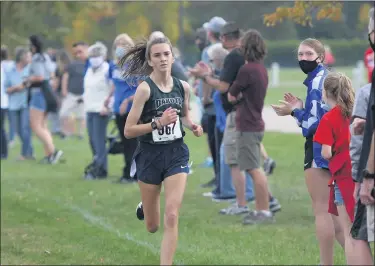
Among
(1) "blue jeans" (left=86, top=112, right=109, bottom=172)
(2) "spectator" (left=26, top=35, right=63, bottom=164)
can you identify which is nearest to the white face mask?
(1) "blue jeans" (left=86, top=112, right=109, bottom=172)

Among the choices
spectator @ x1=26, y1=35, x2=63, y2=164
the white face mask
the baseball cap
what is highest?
the baseball cap

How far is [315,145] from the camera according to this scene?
26.2 feet

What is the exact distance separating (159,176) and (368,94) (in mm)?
2574

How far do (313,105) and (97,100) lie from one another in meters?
7.80

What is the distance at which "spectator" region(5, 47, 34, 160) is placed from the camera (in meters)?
19.2

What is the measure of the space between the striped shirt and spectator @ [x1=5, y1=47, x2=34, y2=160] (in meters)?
11.9

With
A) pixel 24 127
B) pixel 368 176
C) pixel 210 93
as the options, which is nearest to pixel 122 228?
pixel 210 93

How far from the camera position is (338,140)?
285 inches

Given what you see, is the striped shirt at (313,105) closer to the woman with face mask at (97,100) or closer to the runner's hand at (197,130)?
the runner's hand at (197,130)

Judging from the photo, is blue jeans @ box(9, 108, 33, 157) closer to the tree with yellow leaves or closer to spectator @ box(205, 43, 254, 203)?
spectator @ box(205, 43, 254, 203)

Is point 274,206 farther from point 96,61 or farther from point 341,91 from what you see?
point 341,91


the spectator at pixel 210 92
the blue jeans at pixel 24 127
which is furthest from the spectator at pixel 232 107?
the blue jeans at pixel 24 127

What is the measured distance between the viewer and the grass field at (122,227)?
30.8ft

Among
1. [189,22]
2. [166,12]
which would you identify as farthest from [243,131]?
[166,12]
